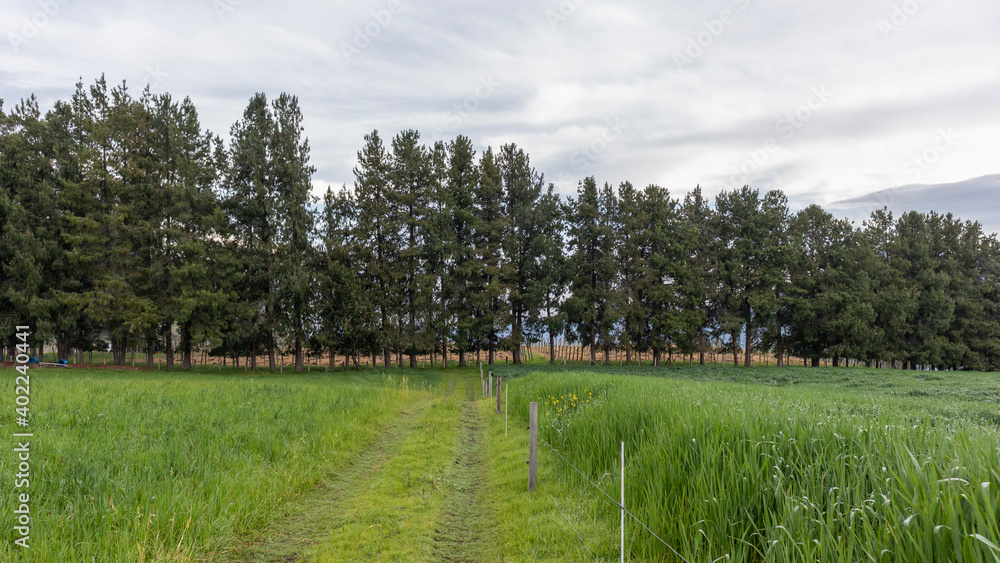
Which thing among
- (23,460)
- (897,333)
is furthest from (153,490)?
(897,333)

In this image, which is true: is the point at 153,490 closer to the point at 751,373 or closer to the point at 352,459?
the point at 352,459

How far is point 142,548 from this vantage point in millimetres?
4445

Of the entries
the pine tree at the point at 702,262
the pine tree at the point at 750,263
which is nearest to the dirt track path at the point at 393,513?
the pine tree at the point at 702,262

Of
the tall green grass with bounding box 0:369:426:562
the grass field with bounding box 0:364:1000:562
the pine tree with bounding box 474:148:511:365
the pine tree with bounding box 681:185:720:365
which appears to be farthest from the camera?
the pine tree with bounding box 681:185:720:365

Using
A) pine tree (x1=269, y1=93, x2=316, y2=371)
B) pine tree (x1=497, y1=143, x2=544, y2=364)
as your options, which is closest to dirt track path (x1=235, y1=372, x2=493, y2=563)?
pine tree (x1=269, y1=93, x2=316, y2=371)

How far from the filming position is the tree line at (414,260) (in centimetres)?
3169

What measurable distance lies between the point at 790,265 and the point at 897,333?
14.8 m

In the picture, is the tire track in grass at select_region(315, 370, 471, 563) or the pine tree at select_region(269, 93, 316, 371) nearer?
the tire track in grass at select_region(315, 370, 471, 563)

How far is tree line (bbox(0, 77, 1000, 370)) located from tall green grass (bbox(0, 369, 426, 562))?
23749mm

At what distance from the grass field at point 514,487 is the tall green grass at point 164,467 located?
3 cm

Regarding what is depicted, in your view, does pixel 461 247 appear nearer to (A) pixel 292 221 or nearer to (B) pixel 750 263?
(A) pixel 292 221

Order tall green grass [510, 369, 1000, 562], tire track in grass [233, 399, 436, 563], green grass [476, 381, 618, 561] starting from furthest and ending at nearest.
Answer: tire track in grass [233, 399, 436, 563] < green grass [476, 381, 618, 561] < tall green grass [510, 369, 1000, 562]

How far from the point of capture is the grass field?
3.06 metres

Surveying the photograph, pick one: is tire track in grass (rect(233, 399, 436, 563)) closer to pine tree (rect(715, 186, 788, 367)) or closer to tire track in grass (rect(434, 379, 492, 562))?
tire track in grass (rect(434, 379, 492, 562))
